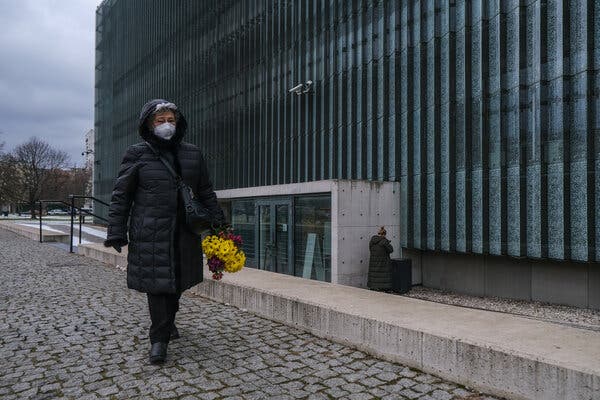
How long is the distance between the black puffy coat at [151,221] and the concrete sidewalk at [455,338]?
1.60 metres

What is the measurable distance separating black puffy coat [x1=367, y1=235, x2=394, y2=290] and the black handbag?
5730 millimetres

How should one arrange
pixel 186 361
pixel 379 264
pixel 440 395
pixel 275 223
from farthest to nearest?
pixel 275 223
pixel 379 264
pixel 186 361
pixel 440 395

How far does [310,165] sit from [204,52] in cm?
1038

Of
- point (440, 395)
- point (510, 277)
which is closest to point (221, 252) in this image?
point (440, 395)

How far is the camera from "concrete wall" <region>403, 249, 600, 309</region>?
26.7ft

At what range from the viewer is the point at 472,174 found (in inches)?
375

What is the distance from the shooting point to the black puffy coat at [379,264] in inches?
370

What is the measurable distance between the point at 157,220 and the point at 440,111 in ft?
25.6

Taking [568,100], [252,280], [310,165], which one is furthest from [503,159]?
[310,165]

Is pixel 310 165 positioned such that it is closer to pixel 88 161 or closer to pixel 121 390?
pixel 121 390

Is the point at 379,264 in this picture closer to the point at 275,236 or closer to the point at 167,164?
A: the point at 275,236

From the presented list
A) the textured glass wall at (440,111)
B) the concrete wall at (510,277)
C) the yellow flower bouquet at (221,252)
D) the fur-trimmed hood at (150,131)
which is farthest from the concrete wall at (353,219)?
the fur-trimmed hood at (150,131)

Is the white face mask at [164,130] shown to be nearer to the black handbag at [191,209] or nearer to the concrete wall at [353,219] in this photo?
the black handbag at [191,209]

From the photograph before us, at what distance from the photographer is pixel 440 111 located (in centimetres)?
1027
